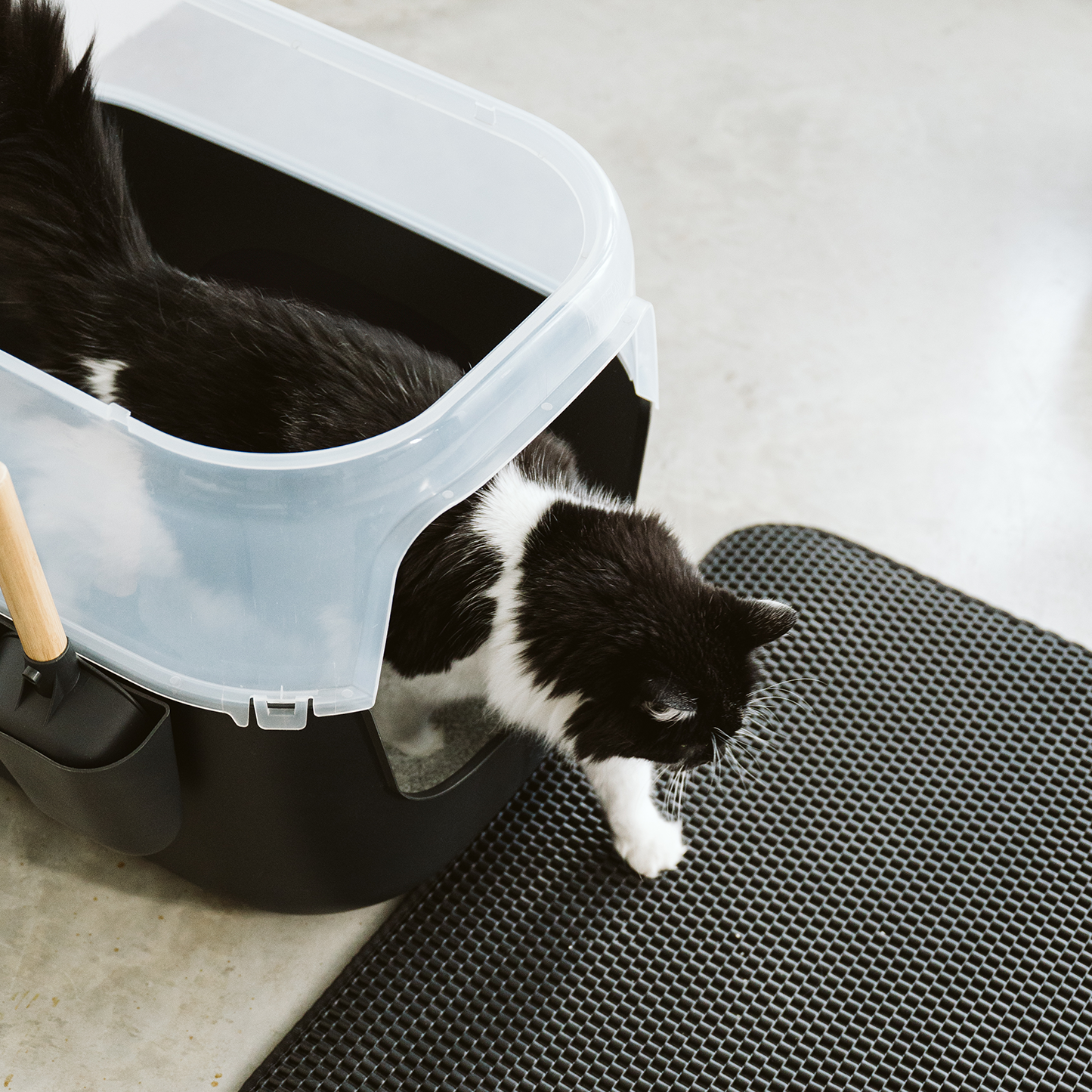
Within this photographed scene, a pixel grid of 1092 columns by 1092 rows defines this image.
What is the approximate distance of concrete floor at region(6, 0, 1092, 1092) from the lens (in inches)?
45.9

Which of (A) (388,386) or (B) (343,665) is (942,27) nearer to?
(A) (388,386)

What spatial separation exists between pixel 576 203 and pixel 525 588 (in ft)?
1.30

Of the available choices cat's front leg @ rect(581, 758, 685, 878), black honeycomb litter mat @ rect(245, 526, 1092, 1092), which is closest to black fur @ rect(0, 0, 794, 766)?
cat's front leg @ rect(581, 758, 685, 878)

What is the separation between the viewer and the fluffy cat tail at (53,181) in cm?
107

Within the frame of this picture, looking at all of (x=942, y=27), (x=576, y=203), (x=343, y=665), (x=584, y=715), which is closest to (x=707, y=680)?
(x=584, y=715)

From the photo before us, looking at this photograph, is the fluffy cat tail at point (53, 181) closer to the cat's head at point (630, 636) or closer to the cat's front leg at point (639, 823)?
the cat's head at point (630, 636)

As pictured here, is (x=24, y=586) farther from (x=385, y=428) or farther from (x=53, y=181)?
(x=53, y=181)

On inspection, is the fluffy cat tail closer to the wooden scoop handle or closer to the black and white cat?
the black and white cat

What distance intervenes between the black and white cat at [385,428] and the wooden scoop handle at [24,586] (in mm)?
278

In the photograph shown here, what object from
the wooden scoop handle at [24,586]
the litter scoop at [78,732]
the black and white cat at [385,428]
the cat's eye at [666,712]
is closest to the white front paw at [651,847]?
the black and white cat at [385,428]

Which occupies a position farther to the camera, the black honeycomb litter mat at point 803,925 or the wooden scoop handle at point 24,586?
the black honeycomb litter mat at point 803,925

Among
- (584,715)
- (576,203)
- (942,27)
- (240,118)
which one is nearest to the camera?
(584,715)

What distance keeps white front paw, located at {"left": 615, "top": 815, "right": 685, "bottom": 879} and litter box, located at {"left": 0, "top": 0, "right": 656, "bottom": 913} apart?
0.14 meters

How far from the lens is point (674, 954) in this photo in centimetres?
119
